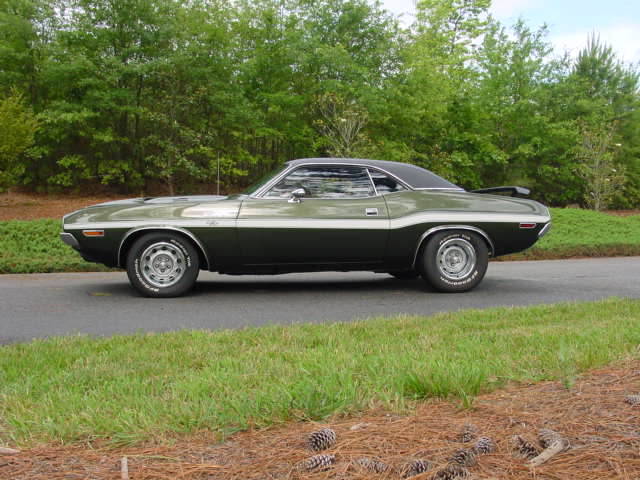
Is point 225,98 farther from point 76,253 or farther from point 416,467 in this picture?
point 416,467

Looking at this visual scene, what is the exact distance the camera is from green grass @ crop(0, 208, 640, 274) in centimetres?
1039

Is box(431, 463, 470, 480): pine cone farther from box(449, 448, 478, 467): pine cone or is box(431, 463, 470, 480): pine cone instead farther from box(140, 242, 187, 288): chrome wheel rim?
box(140, 242, 187, 288): chrome wheel rim

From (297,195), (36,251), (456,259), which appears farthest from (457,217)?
(36,251)

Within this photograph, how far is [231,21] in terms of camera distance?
84.4 ft

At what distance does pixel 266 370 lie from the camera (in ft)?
10.4

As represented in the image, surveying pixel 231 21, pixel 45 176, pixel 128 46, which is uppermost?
pixel 231 21

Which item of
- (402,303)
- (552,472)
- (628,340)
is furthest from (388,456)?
(402,303)

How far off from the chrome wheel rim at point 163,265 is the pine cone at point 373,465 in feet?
16.5

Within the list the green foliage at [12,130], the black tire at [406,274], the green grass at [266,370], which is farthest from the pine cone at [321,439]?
the green foliage at [12,130]

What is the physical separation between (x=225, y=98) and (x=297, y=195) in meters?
17.4

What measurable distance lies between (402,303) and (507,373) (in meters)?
3.47

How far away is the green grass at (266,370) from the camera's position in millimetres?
2410

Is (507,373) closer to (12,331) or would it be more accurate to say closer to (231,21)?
(12,331)

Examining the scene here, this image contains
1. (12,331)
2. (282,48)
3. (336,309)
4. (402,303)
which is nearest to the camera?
(12,331)
